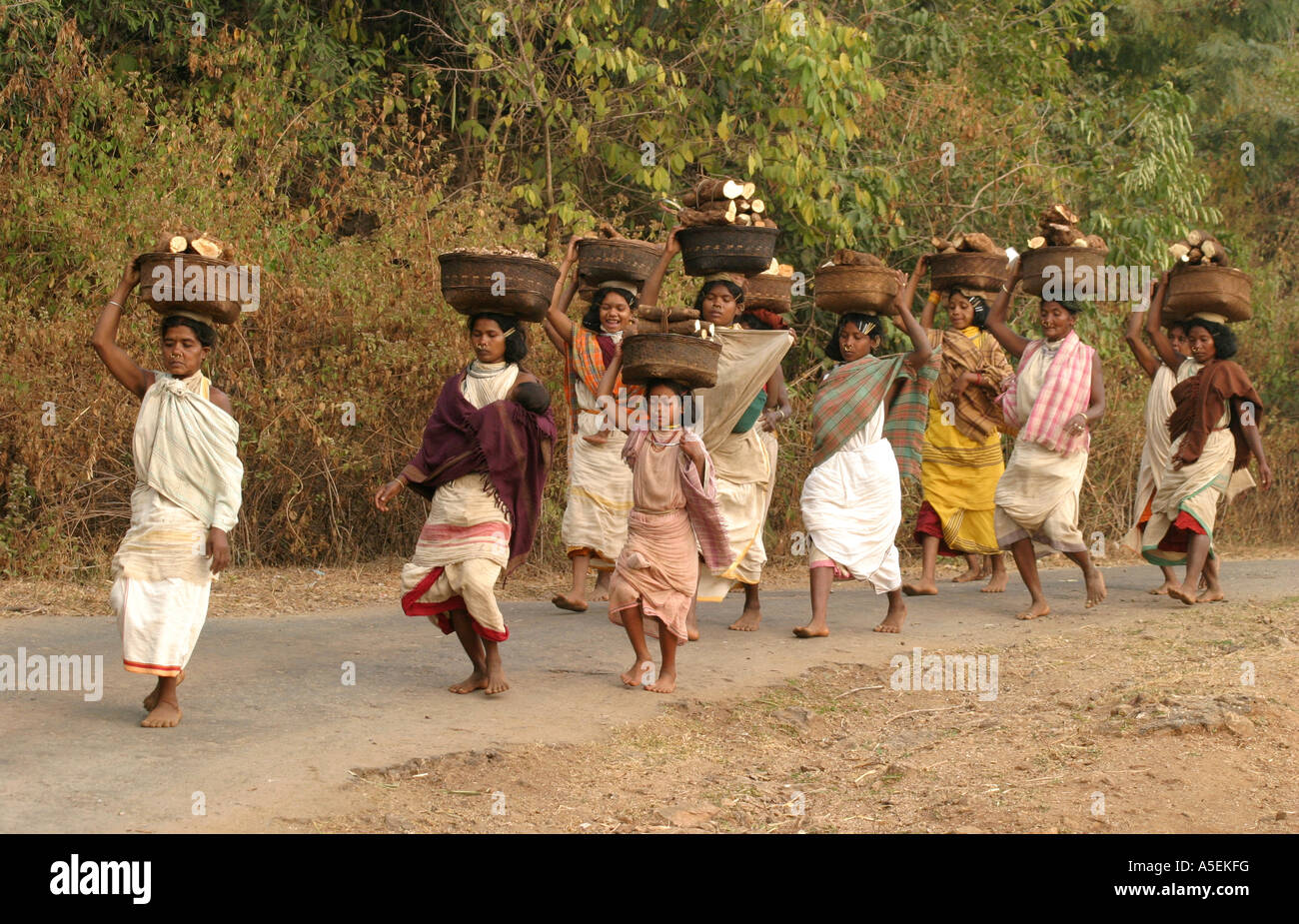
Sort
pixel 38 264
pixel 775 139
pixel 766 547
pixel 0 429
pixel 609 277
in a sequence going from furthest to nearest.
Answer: pixel 775 139, pixel 766 547, pixel 38 264, pixel 0 429, pixel 609 277

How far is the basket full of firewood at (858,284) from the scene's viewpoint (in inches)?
341

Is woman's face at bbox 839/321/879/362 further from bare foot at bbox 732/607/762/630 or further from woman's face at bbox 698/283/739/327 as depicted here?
bare foot at bbox 732/607/762/630

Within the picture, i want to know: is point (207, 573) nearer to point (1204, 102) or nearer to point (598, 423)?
point (598, 423)

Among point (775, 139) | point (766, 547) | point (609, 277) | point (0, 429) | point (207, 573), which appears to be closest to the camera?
point (207, 573)

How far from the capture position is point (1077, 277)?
29.8 feet

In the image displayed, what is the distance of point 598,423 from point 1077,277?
3138 millimetres

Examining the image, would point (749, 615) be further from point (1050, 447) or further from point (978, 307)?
point (978, 307)

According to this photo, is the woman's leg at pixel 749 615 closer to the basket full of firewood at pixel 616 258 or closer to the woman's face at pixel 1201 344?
the basket full of firewood at pixel 616 258

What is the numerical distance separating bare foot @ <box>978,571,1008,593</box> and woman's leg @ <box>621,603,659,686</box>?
163 inches

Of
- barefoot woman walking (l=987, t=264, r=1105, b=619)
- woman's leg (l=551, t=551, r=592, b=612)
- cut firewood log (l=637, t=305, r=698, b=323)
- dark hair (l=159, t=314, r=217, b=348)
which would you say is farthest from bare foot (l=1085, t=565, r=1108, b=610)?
dark hair (l=159, t=314, r=217, b=348)

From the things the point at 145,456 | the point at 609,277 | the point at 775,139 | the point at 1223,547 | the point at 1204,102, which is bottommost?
the point at 1223,547

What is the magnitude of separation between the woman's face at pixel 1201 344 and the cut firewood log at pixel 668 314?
4428mm

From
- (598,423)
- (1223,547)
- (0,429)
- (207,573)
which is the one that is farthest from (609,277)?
(1223,547)

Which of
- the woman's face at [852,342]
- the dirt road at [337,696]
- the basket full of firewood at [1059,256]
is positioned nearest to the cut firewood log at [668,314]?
the dirt road at [337,696]
